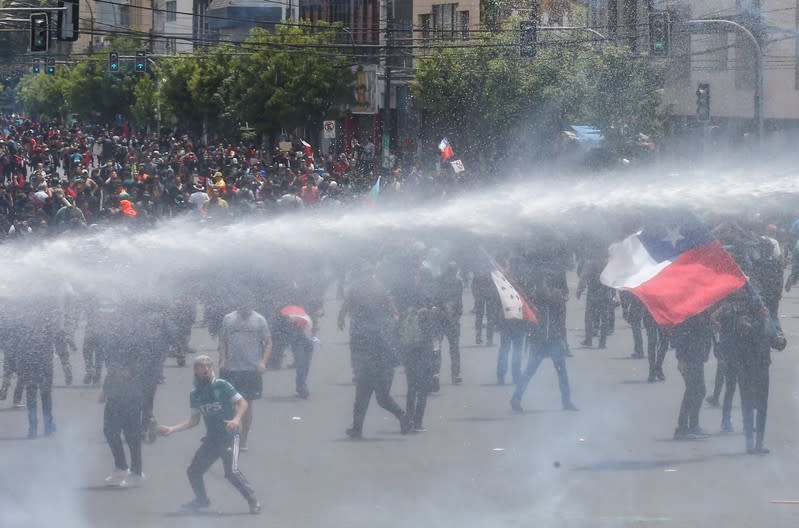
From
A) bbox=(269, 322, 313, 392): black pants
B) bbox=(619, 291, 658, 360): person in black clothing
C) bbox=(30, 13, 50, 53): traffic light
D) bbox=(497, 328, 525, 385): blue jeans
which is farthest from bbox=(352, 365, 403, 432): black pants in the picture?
bbox=(30, 13, 50, 53): traffic light

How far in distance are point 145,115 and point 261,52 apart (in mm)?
16420

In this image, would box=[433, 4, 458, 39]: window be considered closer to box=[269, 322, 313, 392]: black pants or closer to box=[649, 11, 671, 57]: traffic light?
box=[649, 11, 671, 57]: traffic light

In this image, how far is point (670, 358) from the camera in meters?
12.8

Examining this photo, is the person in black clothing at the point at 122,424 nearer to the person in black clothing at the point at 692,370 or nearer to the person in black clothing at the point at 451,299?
the person in black clothing at the point at 451,299

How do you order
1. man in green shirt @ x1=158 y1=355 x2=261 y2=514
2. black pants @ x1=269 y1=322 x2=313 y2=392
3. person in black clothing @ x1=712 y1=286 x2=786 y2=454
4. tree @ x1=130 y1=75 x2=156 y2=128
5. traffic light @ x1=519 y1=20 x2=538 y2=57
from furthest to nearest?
tree @ x1=130 y1=75 x2=156 y2=128 < traffic light @ x1=519 y1=20 x2=538 y2=57 < black pants @ x1=269 y1=322 x2=313 y2=392 < person in black clothing @ x1=712 y1=286 x2=786 y2=454 < man in green shirt @ x1=158 y1=355 x2=261 y2=514

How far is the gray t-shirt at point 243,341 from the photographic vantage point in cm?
917

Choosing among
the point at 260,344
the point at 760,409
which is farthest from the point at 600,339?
the point at 260,344

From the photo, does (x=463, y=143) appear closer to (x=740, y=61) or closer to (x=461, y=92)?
(x=461, y=92)

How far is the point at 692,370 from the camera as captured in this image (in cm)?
1012

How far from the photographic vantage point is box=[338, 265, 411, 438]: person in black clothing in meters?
9.97

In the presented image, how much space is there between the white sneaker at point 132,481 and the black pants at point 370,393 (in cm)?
188

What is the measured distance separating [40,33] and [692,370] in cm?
1561

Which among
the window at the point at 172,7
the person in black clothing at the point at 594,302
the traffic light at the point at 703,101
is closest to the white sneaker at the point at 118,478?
the person in black clothing at the point at 594,302

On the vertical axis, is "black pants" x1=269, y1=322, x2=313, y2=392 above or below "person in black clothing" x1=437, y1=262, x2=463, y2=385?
below
